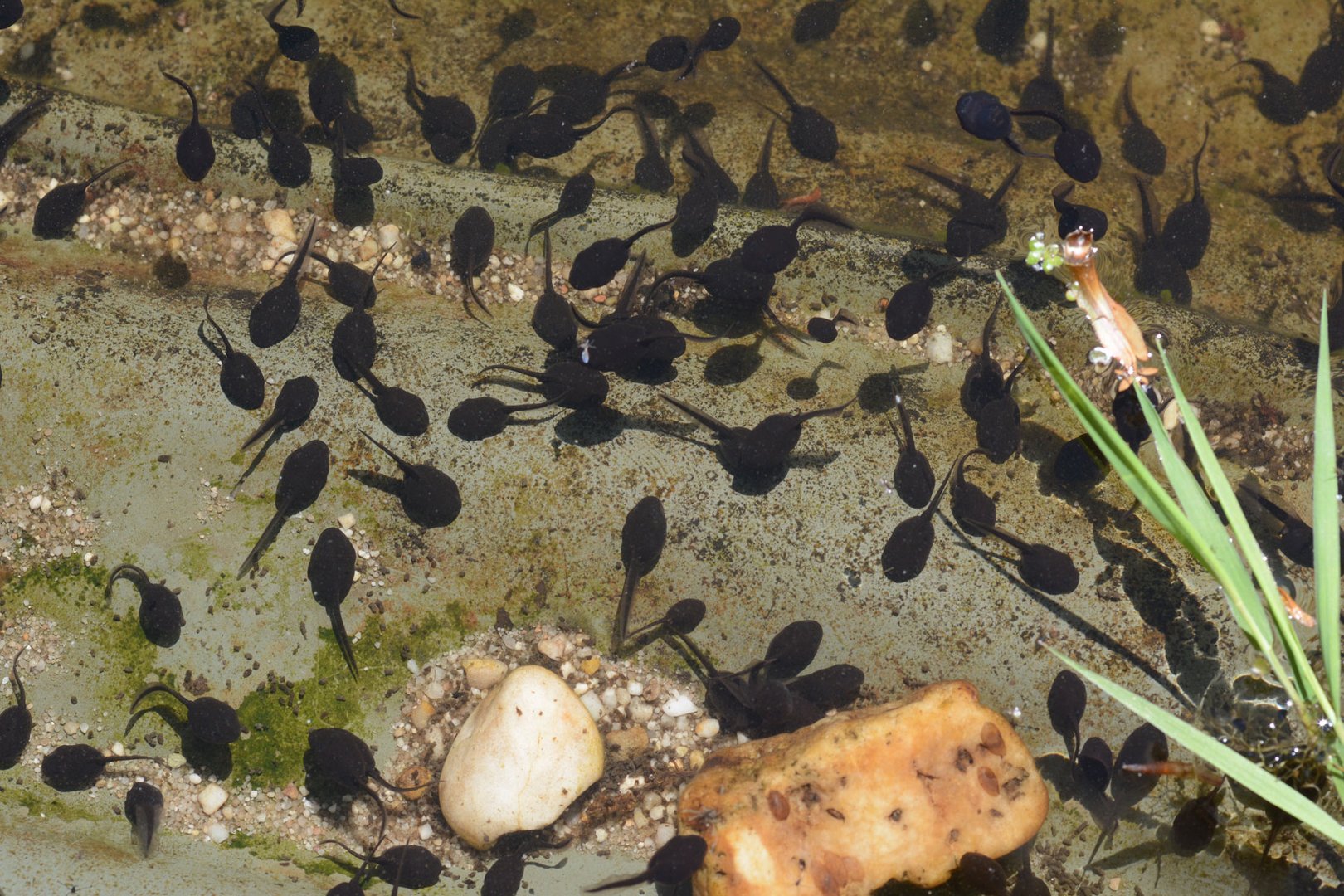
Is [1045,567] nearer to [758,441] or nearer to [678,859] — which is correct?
[758,441]

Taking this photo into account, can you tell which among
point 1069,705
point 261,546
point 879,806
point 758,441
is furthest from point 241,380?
point 1069,705

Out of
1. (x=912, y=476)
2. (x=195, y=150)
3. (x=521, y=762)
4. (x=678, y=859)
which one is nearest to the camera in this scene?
(x=678, y=859)

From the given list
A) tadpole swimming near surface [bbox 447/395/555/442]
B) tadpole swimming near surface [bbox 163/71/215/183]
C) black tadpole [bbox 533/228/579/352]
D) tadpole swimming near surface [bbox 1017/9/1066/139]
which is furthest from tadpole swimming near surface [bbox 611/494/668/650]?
tadpole swimming near surface [bbox 1017/9/1066/139]

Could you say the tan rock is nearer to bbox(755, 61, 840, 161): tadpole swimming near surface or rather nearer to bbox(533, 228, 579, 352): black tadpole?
bbox(533, 228, 579, 352): black tadpole

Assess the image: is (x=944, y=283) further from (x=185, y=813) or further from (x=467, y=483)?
(x=185, y=813)

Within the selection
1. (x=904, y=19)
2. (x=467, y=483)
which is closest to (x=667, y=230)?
(x=467, y=483)

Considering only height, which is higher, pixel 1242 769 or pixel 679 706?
pixel 1242 769
